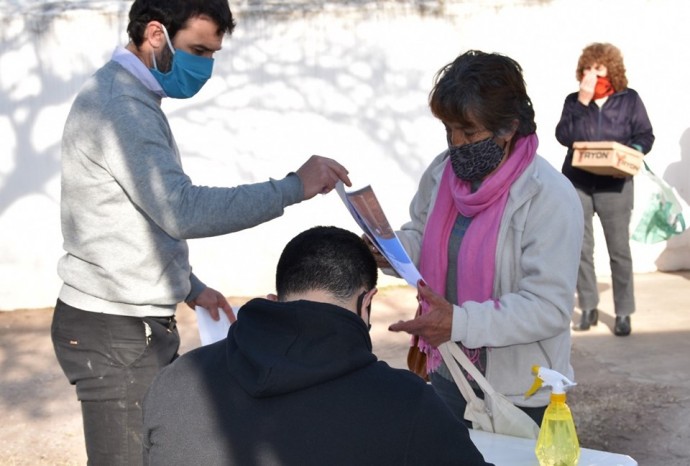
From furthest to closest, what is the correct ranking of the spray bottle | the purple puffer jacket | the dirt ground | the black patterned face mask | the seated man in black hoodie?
the purple puffer jacket, the dirt ground, the black patterned face mask, the spray bottle, the seated man in black hoodie

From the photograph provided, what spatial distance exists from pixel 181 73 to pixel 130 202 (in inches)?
19.2

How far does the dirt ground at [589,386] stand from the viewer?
5.69 meters

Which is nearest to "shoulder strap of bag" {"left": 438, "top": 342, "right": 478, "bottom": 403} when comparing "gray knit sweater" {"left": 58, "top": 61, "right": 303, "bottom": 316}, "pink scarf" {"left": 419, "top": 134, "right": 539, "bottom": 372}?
"pink scarf" {"left": 419, "top": 134, "right": 539, "bottom": 372}

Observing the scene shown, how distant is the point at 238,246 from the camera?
8.88 metres

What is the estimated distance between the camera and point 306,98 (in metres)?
8.90

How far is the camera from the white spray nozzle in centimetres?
307

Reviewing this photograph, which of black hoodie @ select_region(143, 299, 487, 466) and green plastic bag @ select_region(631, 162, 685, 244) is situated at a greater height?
black hoodie @ select_region(143, 299, 487, 466)

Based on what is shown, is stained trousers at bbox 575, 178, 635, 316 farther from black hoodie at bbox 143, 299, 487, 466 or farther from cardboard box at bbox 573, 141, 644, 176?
black hoodie at bbox 143, 299, 487, 466

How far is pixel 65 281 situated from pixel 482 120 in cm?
145

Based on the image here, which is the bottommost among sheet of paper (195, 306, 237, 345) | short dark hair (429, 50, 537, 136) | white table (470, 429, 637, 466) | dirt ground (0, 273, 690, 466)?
dirt ground (0, 273, 690, 466)

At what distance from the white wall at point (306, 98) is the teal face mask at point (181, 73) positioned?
16.6ft

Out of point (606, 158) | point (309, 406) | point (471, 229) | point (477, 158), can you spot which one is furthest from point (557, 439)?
point (606, 158)

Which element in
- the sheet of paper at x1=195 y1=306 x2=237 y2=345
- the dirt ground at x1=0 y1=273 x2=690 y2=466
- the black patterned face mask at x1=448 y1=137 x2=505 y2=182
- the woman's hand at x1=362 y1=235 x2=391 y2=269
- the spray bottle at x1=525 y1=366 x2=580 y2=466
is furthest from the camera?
the dirt ground at x1=0 y1=273 x2=690 y2=466

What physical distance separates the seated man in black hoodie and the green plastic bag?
5.89 meters
